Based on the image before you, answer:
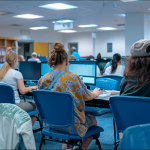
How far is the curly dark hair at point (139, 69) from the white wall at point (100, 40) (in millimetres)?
12514

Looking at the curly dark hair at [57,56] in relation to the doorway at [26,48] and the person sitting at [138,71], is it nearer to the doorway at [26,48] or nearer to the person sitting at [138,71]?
the person sitting at [138,71]

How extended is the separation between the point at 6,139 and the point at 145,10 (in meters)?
7.54

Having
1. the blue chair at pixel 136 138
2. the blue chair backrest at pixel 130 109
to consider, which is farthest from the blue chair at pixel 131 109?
the blue chair at pixel 136 138

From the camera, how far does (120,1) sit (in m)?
6.53

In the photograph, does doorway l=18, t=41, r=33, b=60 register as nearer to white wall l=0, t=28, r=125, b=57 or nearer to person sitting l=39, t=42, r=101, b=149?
white wall l=0, t=28, r=125, b=57

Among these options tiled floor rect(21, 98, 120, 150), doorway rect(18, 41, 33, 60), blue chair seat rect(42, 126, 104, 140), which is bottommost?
tiled floor rect(21, 98, 120, 150)

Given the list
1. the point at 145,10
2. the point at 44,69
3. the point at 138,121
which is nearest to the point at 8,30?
the point at 145,10

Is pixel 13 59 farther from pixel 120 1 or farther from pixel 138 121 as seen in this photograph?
pixel 120 1

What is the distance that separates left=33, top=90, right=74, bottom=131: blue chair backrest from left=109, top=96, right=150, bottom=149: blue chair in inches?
15.1

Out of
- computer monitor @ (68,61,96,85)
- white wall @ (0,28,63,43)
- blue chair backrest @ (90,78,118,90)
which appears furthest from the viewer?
white wall @ (0,28,63,43)

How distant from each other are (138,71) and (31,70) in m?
2.63

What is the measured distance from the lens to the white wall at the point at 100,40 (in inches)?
558

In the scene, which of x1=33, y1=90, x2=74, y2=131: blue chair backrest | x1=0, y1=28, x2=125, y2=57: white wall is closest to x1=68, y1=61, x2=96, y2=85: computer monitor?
x1=33, y1=90, x2=74, y2=131: blue chair backrest

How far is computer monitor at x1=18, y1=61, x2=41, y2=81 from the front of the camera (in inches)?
161
